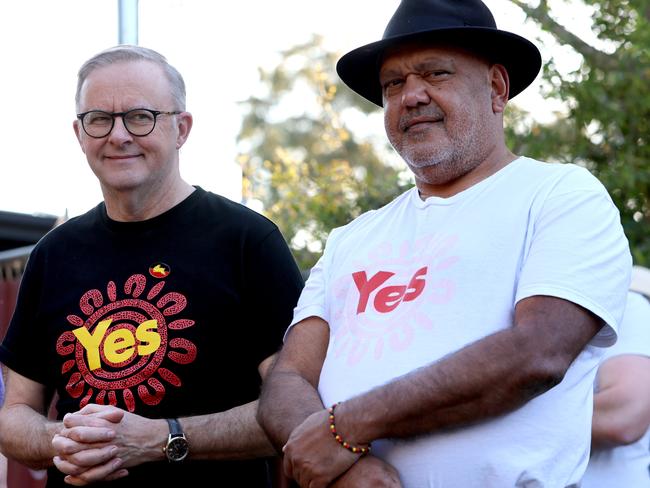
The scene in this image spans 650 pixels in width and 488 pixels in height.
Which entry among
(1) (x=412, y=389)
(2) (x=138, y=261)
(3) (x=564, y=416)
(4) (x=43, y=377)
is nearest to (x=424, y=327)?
(1) (x=412, y=389)

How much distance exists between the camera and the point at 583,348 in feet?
9.16

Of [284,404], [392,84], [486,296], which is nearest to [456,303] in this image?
[486,296]

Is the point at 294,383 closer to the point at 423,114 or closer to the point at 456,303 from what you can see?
the point at 456,303

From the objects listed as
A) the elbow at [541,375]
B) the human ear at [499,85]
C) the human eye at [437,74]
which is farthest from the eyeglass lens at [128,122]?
the elbow at [541,375]

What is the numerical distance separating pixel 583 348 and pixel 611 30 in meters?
4.21

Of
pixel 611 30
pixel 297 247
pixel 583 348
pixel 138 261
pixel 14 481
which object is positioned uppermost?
pixel 611 30

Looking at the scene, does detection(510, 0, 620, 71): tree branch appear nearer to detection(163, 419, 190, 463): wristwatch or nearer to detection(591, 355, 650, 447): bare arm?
detection(591, 355, 650, 447): bare arm

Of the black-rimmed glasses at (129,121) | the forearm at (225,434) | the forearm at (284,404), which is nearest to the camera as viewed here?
the forearm at (284,404)

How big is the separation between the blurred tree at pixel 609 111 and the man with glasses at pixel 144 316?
3.27 meters

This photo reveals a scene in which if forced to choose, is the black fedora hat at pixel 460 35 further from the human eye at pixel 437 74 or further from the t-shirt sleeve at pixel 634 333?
the t-shirt sleeve at pixel 634 333

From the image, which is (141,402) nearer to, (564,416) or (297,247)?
(564,416)

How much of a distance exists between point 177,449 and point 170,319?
395mm

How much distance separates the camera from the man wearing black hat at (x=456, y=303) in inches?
106

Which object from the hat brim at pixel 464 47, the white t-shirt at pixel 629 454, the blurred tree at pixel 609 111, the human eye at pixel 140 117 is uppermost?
the blurred tree at pixel 609 111
